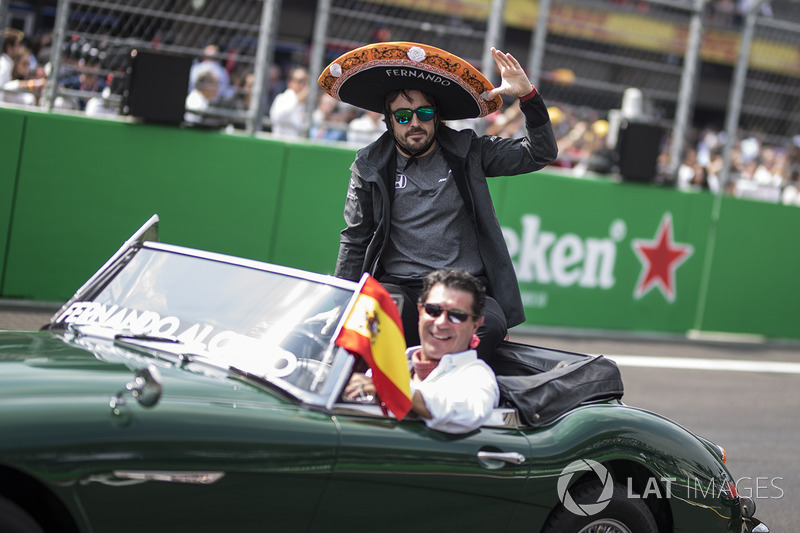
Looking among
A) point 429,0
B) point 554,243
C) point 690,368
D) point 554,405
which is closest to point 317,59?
point 429,0

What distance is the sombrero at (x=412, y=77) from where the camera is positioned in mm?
4500

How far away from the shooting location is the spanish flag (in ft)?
10.6

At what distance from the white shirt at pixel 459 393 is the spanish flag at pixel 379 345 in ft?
0.38

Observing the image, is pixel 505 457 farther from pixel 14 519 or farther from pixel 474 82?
pixel 474 82

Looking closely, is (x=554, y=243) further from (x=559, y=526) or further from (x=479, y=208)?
(x=559, y=526)

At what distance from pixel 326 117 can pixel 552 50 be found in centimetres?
261

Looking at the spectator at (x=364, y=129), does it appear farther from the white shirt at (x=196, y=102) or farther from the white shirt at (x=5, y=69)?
the white shirt at (x=5, y=69)

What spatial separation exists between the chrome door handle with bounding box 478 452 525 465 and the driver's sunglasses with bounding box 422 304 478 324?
50cm

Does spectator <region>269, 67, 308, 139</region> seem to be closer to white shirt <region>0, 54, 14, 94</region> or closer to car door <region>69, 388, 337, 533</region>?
white shirt <region>0, 54, 14, 94</region>

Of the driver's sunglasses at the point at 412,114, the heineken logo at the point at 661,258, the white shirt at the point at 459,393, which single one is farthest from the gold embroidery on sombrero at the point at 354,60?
the heineken logo at the point at 661,258

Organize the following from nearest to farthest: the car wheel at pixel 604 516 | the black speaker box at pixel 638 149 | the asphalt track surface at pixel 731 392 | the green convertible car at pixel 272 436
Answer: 1. the green convertible car at pixel 272 436
2. the car wheel at pixel 604 516
3. the asphalt track surface at pixel 731 392
4. the black speaker box at pixel 638 149

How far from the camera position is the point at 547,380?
3775mm

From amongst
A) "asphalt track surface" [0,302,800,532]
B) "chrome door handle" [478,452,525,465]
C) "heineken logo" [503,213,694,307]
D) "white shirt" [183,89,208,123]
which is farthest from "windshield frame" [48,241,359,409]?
"heineken logo" [503,213,694,307]

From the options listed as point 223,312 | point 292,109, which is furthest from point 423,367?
point 292,109
